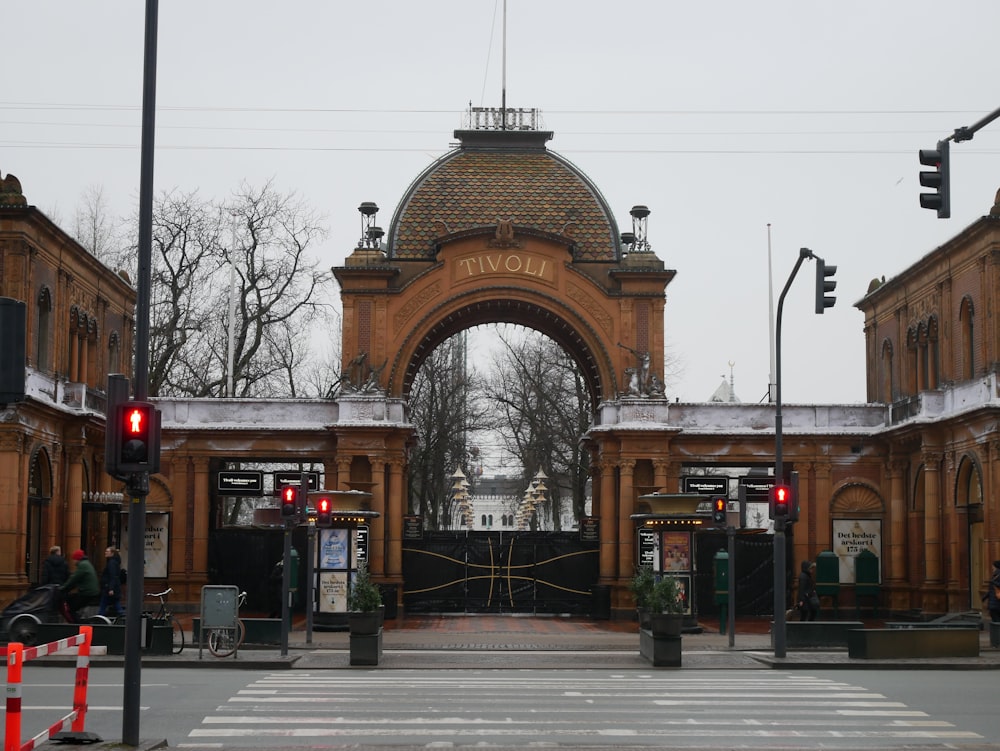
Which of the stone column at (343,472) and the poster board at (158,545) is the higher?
the stone column at (343,472)

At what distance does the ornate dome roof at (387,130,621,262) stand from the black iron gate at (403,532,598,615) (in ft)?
30.3

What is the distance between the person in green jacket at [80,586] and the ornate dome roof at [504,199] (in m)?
21.4

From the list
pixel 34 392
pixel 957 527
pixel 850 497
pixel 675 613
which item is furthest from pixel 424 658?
pixel 850 497

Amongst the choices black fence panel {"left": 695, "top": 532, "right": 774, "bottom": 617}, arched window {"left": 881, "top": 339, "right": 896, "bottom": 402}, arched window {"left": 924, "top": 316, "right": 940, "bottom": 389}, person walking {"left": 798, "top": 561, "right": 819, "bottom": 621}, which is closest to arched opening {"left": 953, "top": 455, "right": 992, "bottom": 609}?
arched window {"left": 924, "top": 316, "right": 940, "bottom": 389}

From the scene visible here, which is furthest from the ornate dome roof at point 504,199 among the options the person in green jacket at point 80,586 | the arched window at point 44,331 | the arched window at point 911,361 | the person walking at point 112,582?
the person in green jacket at point 80,586

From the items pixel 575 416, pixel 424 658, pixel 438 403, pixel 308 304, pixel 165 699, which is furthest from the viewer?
pixel 438 403

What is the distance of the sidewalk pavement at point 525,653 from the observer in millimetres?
25969

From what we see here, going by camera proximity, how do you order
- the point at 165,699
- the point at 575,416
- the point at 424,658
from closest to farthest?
the point at 165,699 → the point at 424,658 → the point at 575,416

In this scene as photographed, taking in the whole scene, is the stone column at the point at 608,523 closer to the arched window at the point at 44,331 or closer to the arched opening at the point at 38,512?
the arched opening at the point at 38,512

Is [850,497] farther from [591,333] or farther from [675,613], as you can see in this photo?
[675,613]

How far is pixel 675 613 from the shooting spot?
86.0 ft

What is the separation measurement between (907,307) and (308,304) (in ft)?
85.0

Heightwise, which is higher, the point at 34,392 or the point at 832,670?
the point at 34,392

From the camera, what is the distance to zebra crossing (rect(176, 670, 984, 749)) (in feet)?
53.6
